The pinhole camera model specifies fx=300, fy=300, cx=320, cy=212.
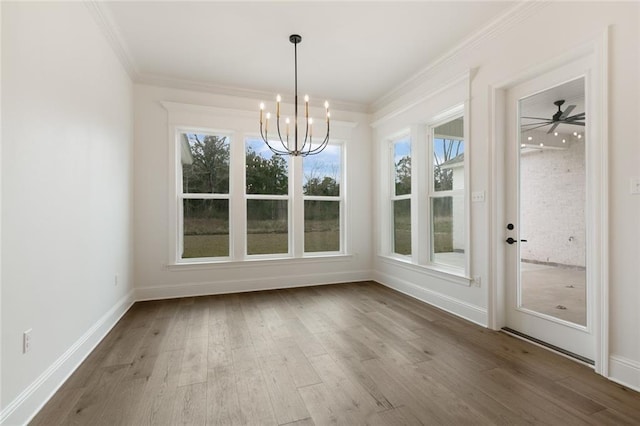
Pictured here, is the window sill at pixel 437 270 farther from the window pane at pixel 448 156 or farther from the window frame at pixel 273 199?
the window frame at pixel 273 199

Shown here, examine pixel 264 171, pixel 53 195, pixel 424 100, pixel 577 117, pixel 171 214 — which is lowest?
pixel 171 214

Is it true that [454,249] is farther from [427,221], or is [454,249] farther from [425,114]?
[425,114]

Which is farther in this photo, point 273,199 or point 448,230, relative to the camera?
point 273,199

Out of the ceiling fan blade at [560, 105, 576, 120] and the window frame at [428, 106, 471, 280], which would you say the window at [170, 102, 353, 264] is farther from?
the ceiling fan blade at [560, 105, 576, 120]

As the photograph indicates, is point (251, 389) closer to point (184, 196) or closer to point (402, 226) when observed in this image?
point (184, 196)

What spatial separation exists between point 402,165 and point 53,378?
172 inches

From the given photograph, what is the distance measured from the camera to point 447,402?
179cm

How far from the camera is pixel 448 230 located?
3721 millimetres

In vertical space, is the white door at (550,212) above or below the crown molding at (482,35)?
below

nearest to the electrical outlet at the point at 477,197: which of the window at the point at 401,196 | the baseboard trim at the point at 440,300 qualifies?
the baseboard trim at the point at 440,300

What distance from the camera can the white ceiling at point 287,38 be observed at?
2629mm

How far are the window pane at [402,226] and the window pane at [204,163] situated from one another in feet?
8.58

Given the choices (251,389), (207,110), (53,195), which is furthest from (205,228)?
Answer: (251,389)

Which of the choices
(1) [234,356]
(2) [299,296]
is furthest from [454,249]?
(1) [234,356]
